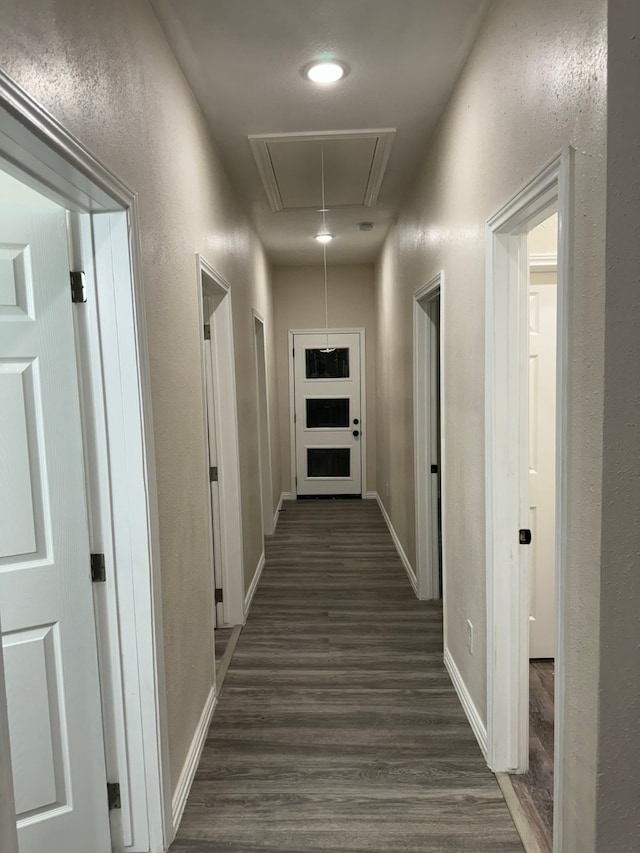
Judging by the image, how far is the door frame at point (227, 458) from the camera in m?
3.18

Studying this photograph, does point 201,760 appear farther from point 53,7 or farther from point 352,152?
point 352,152

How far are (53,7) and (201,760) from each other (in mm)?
2424

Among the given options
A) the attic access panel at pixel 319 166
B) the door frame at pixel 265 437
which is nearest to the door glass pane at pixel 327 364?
the door frame at pixel 265 437

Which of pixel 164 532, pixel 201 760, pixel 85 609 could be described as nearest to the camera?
pixel 85 609

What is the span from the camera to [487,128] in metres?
1.91

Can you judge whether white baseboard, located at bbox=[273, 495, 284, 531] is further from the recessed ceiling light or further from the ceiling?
the recessed ceiling light

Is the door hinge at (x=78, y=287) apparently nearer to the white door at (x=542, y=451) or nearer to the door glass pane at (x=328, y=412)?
the white door at (x=542, y=451)

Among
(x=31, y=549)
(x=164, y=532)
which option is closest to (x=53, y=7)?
(x=31, y=549)

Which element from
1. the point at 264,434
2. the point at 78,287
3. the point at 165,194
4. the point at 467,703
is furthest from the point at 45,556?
the point at 264,434

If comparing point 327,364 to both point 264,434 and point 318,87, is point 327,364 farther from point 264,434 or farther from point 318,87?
point 318,87

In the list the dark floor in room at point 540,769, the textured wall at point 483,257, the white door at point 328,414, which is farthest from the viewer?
the white door at point 328,414

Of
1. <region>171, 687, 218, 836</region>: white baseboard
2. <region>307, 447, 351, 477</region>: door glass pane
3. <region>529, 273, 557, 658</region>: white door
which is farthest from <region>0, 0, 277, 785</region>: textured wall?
<region>307, 447, 351, 477</region>: door glass pane

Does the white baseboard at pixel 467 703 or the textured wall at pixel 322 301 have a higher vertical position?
the textured wall at pixel 322 301

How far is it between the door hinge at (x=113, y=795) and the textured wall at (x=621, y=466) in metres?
1.34
